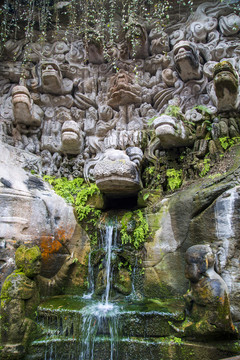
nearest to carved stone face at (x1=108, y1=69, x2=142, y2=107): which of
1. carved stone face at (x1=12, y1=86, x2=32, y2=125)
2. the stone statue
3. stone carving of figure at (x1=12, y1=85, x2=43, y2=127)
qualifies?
stone carving of figure at (x1=12, y1=85, x2=43, y2=127)

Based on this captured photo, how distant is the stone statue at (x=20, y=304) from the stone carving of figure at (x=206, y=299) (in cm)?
190

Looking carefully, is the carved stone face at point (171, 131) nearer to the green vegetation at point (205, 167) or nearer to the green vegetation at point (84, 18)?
the green vegetation at point (205, 167)

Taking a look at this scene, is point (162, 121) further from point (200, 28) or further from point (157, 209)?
point (200, 28)

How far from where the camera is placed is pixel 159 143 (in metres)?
5.59

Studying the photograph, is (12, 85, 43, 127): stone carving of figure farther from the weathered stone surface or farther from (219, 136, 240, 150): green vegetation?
(219, 136, 240, 150): green vegetation

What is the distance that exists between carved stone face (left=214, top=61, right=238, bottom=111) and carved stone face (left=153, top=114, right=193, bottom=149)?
2.56ft

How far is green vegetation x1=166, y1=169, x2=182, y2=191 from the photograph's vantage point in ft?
16.8

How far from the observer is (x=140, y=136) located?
5.89 metres

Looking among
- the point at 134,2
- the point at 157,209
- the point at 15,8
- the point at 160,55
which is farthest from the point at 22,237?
the point at 15,8

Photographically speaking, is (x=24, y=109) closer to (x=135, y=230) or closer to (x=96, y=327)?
(x=135, y=230)

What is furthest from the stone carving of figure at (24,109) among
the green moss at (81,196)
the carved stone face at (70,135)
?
the green moss at (81,196)

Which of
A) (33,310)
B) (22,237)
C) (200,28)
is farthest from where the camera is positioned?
(200,28)

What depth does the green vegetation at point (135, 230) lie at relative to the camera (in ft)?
15.3

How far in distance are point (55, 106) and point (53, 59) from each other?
1127mm
